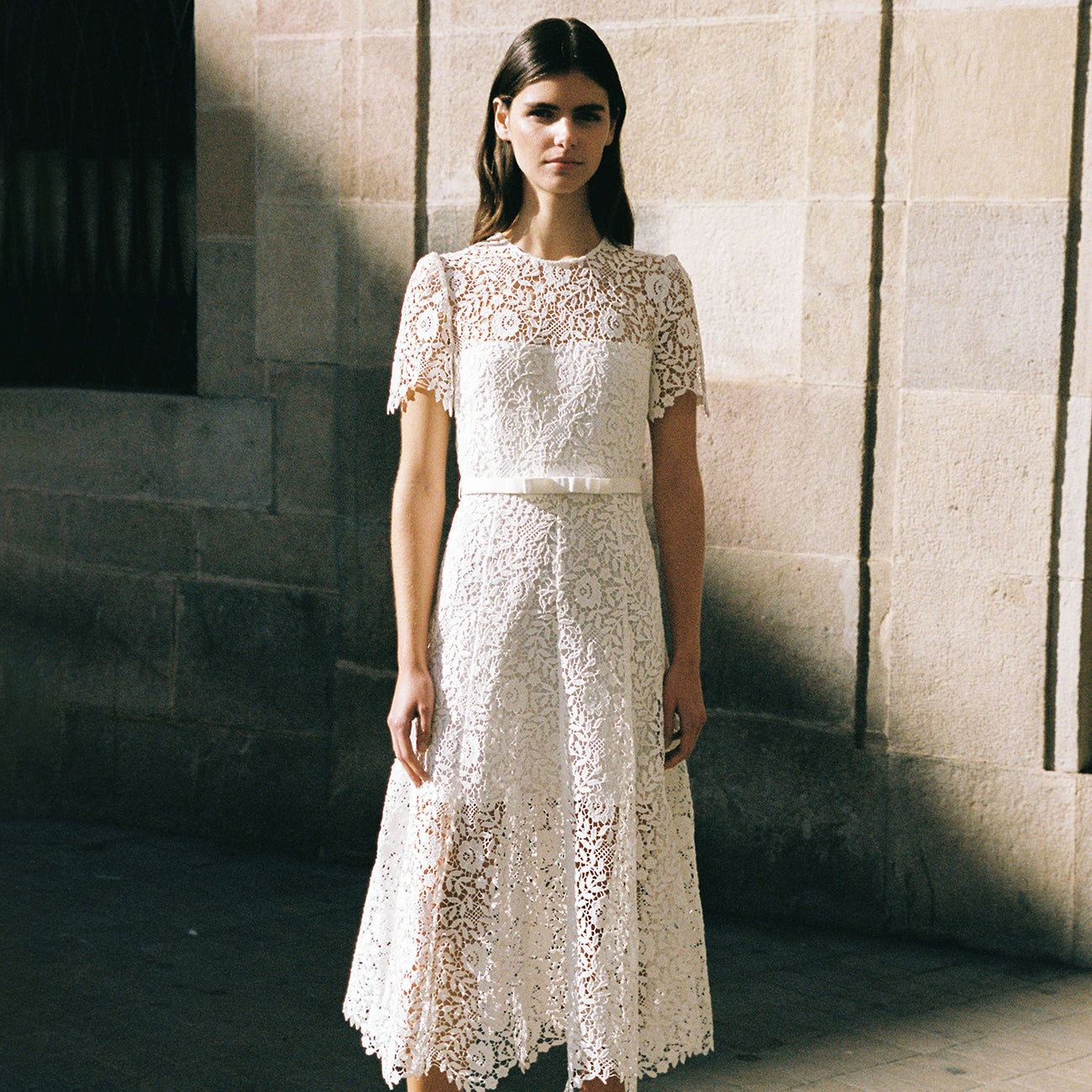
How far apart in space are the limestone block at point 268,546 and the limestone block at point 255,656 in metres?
0.05

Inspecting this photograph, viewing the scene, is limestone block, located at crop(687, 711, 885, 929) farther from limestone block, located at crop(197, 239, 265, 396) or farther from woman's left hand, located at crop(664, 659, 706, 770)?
limestone block, located at crop(197, 239, 265, 396)

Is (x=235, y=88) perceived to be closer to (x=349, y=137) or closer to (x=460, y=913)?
(x=349, y=137)

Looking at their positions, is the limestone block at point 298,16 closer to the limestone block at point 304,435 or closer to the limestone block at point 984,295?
the limestone block at point 304,435

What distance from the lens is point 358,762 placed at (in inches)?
206

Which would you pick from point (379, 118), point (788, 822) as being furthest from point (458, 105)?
point (788, 822)

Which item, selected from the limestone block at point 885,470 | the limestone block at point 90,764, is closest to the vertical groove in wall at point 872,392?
the limestone block at point 885,470

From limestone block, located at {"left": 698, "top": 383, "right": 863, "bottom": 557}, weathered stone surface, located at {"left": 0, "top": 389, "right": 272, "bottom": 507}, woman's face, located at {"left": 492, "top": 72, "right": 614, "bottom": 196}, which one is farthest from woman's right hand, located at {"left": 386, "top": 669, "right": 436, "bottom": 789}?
weathered stone surface, located at {"left": 0, "top": 389, "right": 272, "bottom": 507}

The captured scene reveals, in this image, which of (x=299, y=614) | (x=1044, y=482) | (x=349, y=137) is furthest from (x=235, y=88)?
(x=1044, y=482)

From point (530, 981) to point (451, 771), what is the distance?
1.32 ft

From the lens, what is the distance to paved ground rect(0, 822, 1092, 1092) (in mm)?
3562

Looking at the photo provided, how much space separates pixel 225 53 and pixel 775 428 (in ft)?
7.65

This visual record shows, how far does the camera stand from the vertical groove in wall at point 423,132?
495 cm

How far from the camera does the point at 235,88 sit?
5.39 meters

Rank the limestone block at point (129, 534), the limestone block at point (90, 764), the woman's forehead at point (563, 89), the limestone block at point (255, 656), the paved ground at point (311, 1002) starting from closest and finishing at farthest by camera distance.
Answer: the woman's forehead at point (563, 89) < the paved ground at point (311, 1002) < the limestone block at point (255, 656) < the limestone block at point (129, 534) < the limestone block at point (90, 764)
